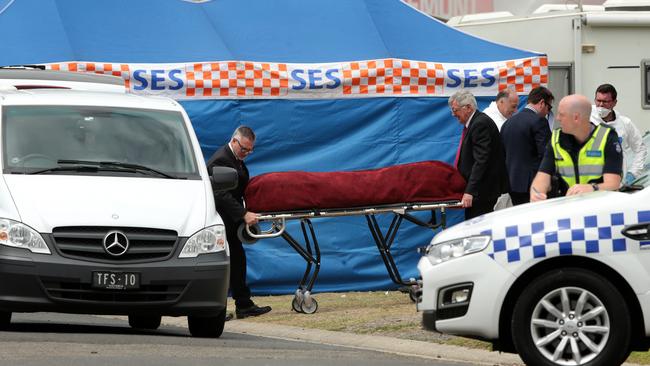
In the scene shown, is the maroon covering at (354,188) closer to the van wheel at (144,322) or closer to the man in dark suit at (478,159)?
the man in dark suit at (478,159)

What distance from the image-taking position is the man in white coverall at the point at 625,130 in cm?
1552

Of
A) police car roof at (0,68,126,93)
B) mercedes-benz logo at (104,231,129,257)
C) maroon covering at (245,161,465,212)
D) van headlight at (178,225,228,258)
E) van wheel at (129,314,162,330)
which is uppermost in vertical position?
police car roof at (0,68,126,93)

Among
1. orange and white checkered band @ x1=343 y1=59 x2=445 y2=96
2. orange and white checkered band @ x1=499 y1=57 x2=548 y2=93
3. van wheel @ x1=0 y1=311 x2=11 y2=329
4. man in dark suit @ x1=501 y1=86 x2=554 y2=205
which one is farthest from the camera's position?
orange and white checkered band @ x1=499 y1=57 x2=548 y2=93

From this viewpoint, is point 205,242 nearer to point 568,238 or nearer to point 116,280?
point 116,280

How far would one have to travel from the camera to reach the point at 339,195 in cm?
1484

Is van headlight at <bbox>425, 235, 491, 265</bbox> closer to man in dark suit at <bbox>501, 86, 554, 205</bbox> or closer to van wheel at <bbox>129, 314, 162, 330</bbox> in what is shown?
van wheel at <bbox>129, 314, 162, 330</bbox>

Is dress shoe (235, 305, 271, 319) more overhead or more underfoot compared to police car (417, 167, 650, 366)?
more underfoot

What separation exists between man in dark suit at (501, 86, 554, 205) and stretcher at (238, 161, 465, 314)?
1.70 feet

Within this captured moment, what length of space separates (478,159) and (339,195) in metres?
1.31

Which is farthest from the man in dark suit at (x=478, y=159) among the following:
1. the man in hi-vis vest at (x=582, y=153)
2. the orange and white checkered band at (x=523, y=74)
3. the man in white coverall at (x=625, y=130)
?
the man in hi-vis vest at (x=582, y=153)

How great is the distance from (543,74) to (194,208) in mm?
6867

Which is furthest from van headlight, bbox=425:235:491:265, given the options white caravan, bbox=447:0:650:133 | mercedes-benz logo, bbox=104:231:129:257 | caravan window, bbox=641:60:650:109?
caravan window, bbox=641:60:650:109

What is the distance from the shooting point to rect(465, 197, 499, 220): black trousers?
1505 centimetres

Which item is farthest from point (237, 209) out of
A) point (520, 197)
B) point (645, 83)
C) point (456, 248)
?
point (645, 83)
